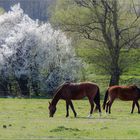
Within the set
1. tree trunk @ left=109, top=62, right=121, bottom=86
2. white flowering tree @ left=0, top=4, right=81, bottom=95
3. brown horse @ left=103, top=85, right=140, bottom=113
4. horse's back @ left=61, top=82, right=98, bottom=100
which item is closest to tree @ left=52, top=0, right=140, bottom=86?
tree trunk @ left=109, top=62, right=121, bottom=86

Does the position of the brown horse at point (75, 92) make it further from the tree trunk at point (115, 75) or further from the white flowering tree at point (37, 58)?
the tree trunk at point (115, 75)

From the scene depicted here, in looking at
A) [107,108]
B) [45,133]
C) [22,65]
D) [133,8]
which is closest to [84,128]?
[45,133]

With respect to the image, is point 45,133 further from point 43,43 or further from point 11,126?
point 43,43

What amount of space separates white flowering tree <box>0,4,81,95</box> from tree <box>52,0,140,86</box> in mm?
1860

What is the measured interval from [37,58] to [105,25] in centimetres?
789

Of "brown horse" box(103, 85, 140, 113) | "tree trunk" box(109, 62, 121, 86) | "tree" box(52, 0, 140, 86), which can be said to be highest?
"tree" box(52, 0, 140, 86)

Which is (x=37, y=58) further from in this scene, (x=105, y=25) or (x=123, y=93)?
(x=123, y=93)

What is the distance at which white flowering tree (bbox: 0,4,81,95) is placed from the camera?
175 ft

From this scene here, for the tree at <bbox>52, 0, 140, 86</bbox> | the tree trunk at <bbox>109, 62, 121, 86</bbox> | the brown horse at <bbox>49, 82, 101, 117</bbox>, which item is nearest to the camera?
the brown horse at <bbox>49, 82, 101, 117</bbox>

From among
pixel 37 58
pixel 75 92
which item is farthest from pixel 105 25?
pixel 75 92

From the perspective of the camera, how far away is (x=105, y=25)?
54.7 meters

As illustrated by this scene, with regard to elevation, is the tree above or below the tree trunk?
above

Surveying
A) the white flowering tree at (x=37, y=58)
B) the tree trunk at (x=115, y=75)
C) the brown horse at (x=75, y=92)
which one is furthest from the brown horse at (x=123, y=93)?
the tree trunk at (x=115, y=75)

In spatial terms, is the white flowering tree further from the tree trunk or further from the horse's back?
the horse's back
